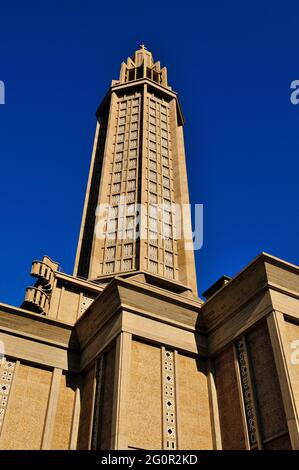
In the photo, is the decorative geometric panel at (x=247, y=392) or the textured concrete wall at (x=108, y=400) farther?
the textured concrete wall at (x=108, y=400)

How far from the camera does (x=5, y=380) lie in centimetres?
1391

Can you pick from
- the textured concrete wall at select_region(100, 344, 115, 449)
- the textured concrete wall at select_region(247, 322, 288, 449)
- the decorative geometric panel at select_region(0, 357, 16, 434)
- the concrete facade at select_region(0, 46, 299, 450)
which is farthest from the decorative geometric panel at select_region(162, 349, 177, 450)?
the decorative geometric panel at select_region(0, 357, 16, 434)

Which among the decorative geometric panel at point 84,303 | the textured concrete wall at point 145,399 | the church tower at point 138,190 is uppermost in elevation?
the church tower at point 138,190

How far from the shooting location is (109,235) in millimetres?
24594

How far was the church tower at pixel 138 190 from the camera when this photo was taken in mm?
23500

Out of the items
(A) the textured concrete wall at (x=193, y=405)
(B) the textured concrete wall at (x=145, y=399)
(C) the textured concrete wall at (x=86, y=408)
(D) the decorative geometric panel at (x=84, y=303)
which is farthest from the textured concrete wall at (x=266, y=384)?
(D) the decorative geometric panel at (x=84, y=303)

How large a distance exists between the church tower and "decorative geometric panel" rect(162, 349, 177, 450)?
8405 mm

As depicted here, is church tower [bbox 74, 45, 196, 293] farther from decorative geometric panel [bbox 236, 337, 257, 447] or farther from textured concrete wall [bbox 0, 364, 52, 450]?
decorative geometric panel [bbox 236, 337, 257, 447]

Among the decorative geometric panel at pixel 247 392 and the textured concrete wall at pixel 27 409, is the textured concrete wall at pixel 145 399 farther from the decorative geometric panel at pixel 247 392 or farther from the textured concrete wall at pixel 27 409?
the textured concrete wall at pixel 27 409

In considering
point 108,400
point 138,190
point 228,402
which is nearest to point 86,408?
point 108,400

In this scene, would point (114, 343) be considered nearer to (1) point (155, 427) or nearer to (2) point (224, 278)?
(1) point (155, 427)

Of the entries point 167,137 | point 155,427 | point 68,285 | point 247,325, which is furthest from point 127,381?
point 167,137

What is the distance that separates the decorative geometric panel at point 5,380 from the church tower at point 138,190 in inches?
332
